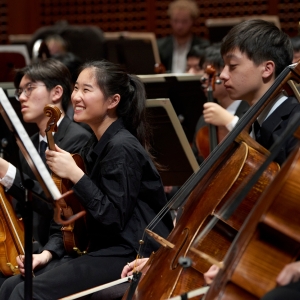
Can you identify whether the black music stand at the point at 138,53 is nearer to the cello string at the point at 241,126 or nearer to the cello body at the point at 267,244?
the cello string at the point at 241,126

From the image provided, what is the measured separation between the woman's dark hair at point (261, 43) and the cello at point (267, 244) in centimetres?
93

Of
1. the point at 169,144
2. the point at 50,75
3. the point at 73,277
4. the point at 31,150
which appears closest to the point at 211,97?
the point at 169,144

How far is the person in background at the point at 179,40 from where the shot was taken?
19.5ft

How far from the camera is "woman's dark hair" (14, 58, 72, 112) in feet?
10.4

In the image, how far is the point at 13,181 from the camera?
2.54 m

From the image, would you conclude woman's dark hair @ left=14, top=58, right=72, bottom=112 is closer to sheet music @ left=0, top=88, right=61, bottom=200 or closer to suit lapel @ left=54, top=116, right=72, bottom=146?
suit lapel @ left=54, top=116, right=72, bottom=146

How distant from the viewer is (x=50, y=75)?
3.19 metres

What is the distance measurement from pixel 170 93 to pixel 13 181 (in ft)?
3.65

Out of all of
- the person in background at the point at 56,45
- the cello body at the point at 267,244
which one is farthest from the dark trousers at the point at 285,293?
the person in background at the point at 56,45

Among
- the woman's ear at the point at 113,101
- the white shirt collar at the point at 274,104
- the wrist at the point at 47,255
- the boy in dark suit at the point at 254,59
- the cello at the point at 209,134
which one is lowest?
the wrist at the point at 47,255

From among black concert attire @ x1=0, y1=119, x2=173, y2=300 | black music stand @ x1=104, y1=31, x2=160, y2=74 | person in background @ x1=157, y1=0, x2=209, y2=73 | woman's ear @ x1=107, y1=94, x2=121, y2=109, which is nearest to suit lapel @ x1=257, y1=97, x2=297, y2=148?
black concert attire @ x1=0, y1=119, x2=173, y2=300

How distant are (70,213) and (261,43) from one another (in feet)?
3.26

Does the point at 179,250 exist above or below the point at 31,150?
below

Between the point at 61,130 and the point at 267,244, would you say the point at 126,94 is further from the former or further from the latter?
the point at 267,244
